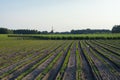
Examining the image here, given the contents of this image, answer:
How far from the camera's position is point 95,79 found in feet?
40.7

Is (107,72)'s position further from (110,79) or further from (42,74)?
(42,74)

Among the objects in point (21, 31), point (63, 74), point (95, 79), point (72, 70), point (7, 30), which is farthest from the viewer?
point (21, 31)

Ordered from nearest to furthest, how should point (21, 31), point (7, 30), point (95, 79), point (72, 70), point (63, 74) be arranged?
point (95, 79), point (63, 74), point (72, 70), point (7, 30), point (21, 31)

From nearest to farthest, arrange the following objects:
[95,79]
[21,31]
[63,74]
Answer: [95,79] < [63,74] < [21,31]

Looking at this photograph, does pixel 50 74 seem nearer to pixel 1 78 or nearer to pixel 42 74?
pixel 42 74

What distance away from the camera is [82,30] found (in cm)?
17600

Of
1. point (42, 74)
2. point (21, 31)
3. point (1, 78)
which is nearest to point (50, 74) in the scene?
point (42, 74)

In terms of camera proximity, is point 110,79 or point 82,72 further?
point 82,72

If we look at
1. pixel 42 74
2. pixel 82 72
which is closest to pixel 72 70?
pixel 82 72

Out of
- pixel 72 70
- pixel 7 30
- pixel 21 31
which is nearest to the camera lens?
pixel 72 70

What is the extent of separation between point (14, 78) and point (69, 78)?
9.10 feet

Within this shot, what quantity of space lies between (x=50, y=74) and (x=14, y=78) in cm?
204

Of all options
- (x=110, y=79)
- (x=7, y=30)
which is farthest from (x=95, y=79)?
(x=7, y=30)

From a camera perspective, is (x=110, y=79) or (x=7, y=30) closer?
(x=110, y=79)
